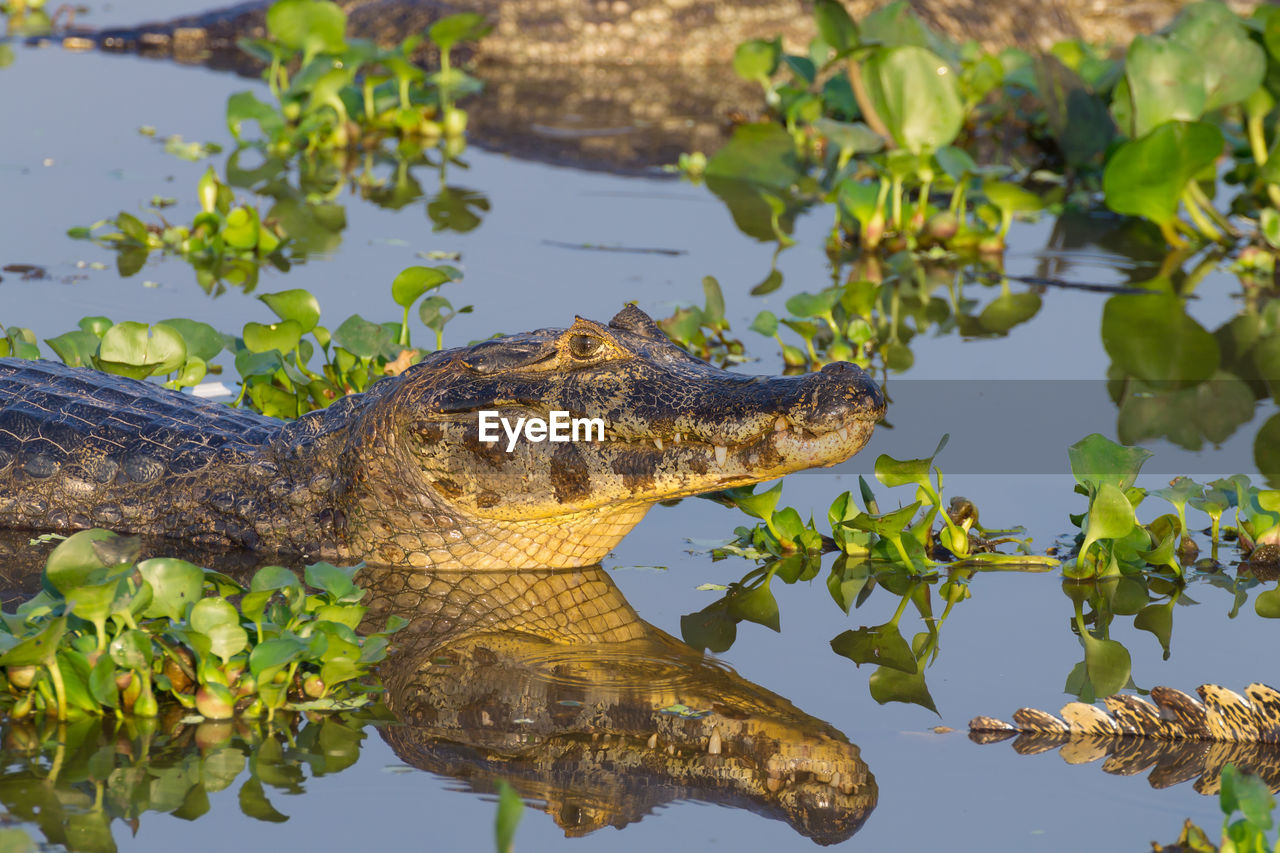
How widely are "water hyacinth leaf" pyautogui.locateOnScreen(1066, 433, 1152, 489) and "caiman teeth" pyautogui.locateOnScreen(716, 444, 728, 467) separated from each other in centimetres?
110

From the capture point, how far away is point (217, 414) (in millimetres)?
4746

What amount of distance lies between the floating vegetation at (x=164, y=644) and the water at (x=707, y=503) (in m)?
0.25

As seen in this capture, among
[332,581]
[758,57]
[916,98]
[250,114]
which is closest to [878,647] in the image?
[332,581]

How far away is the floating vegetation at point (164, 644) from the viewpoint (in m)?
3.29

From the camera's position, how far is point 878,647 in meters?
4.06

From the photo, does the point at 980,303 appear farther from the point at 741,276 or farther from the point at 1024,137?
the point at 1024,137

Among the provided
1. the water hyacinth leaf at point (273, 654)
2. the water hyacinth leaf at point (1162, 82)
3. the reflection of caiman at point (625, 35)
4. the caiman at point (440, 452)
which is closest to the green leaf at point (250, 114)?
the reflection of caiman at point (625, 35)

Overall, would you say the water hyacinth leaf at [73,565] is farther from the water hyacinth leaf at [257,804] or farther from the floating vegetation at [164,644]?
the water hyacinth leaf at [257,804]

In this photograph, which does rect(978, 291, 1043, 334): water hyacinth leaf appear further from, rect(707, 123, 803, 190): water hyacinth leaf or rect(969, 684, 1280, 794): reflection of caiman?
rect(969, 684, 1280, 794): reflection of caiman

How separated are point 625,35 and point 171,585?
1025 centimetres

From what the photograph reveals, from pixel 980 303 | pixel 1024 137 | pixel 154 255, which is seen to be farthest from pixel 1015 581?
pixel 1024 137

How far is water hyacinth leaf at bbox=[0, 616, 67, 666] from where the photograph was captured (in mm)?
3209

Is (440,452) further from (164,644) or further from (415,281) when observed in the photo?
(415,281)

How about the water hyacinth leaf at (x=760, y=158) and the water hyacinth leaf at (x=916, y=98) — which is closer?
the water hyacinth leaf at (x=916, y=98)
